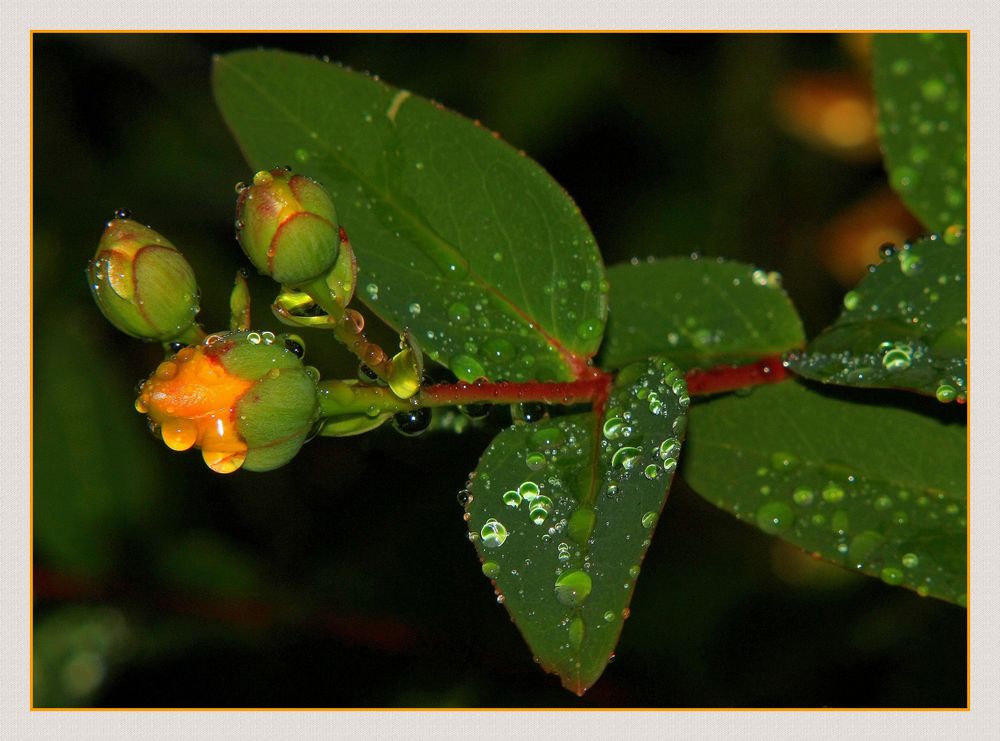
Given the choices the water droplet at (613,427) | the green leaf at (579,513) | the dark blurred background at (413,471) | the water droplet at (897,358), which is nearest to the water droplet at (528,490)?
the green leaf at (579,513)

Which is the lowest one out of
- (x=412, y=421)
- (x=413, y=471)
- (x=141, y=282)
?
(x=413, y=471)

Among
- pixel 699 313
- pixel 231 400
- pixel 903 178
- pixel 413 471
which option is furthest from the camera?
pixel 413 471

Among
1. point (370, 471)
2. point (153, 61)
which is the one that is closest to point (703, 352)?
point (370, 471)

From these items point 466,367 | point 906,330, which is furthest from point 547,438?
point 906,330

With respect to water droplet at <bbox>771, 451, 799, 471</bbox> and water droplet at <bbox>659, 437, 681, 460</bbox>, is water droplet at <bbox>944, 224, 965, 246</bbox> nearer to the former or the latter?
water droplet at <bbox>771, 451, 799, 471</bbox>

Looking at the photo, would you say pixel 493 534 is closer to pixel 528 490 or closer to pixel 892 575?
pixel 528 490

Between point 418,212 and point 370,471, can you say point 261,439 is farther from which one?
point 370,471
